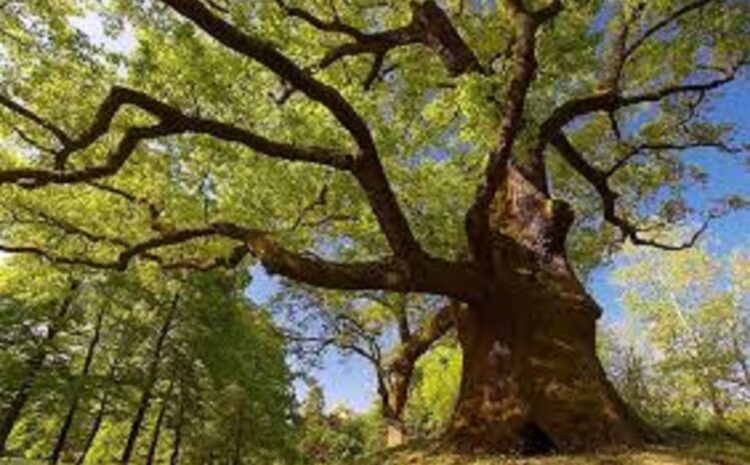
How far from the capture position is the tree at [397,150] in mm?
10805

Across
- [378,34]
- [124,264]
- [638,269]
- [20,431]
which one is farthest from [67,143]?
[638,269]

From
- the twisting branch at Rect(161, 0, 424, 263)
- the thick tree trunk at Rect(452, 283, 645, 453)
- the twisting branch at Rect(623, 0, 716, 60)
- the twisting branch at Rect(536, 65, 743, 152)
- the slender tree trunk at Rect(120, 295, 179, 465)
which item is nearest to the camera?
the twisting branch at Rect(161, 0, 424, 263)

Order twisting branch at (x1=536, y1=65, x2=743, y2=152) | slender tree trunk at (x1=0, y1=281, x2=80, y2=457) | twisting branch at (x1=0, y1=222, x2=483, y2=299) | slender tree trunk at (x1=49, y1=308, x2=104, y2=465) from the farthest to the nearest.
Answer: slender tree trunk at (x1=49, y1=308, x2=104, y2=465) < slender tree trunk at (x1=0, y1=281, x2=80, y2=457) < twisting branch at (x1=536, y1=65, x2=743, y2=152) < twisting branch at (x1=0, y1=222, x2=483, y2=299)

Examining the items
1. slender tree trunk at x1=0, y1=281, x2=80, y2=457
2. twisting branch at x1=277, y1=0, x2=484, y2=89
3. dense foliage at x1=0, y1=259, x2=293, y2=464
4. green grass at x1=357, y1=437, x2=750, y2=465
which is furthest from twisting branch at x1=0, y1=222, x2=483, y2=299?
slender tree trunk at x1=0, y1=281, x2=80, y2=457

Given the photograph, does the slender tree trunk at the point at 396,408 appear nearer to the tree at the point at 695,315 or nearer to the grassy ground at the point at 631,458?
the grassy ground at the point at 631,458

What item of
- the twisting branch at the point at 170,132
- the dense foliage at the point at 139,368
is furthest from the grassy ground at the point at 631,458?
the dense foliage at the point at 139,368

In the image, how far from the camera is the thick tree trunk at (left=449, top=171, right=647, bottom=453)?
11047 millimetres

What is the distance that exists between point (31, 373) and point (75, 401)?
8.16 feet

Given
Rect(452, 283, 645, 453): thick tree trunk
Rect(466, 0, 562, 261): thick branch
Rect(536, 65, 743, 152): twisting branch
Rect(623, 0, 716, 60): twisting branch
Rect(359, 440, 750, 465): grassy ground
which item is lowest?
Rect(359, 440, 750, 465): grassy ground

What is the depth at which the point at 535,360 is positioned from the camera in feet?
37.9

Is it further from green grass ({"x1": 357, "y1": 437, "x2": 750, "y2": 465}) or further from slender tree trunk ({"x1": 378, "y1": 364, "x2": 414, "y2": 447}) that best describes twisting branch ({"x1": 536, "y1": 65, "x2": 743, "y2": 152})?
slender tree trunk ({"x1": 378, "y1": 364, "x2": 414, "y2": 447})

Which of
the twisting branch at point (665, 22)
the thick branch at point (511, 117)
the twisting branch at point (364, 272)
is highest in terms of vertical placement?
the twisting branch at point (665, 22)

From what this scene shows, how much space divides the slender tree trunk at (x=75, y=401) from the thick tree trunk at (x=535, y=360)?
97.3ft

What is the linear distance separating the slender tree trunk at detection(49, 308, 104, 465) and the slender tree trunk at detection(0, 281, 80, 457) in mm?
2099
